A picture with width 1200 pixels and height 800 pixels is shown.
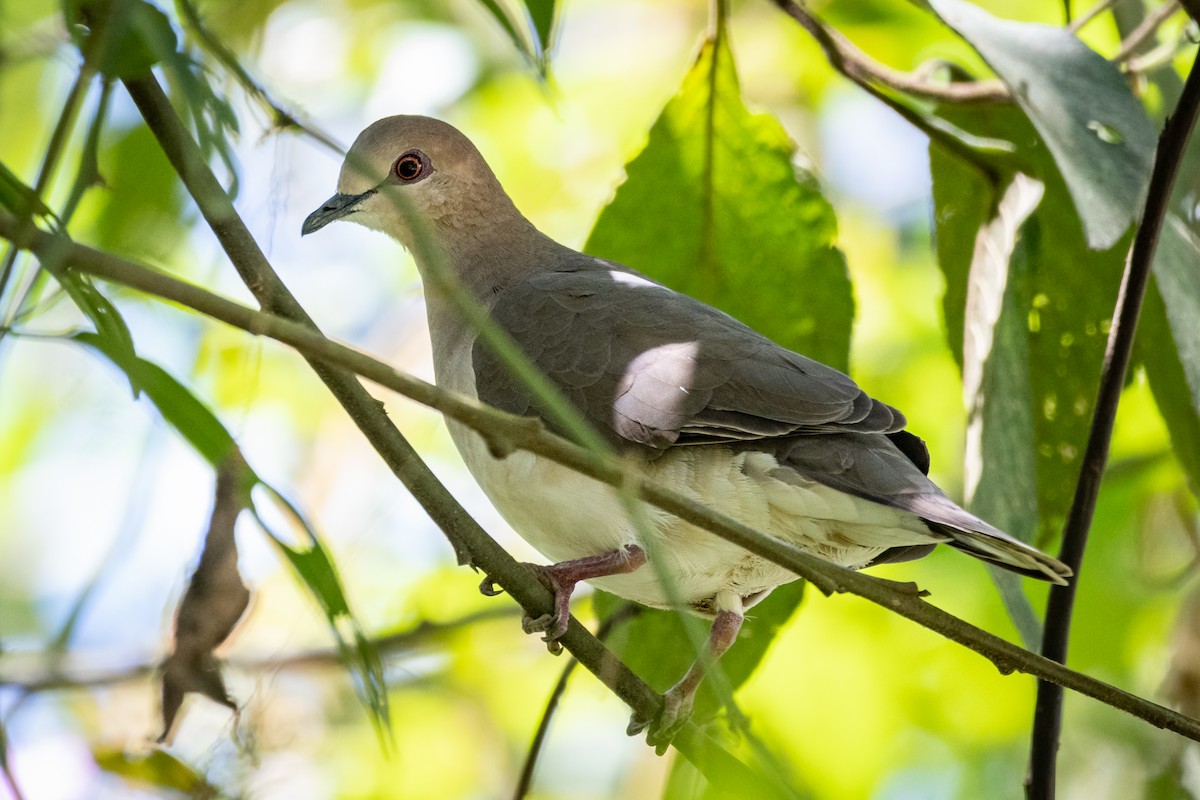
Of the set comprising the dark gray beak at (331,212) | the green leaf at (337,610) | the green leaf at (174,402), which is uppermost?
the dark gray beak at (331,212)

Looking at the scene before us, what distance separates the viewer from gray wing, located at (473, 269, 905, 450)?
2.71 m

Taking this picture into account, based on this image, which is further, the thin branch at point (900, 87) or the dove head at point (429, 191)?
the dove head at point (429, 191)

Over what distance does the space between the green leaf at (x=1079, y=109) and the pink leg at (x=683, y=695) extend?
3.62ft

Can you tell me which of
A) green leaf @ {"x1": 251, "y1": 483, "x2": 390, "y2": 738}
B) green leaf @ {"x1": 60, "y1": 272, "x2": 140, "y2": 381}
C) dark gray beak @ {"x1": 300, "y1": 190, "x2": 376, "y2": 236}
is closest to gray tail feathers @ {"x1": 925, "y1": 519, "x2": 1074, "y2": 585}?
green leaf @ {"x1": 251, "y1": 483, "x2": 390, "y2": 738}

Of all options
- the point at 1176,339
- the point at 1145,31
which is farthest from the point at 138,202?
the point at 1145,31

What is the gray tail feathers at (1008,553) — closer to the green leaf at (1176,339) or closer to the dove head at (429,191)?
the green leaf at (1176,339)

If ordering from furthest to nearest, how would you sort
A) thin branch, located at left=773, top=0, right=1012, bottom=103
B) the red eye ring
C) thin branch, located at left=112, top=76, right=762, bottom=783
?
the red eye ring → thin branch, located at left=773, top=0, right=1012, bottom=103 → thin branch, located at left=112, top=76, right=762, bottom=783

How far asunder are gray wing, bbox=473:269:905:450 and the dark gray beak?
55cm

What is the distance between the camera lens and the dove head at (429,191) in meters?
3.46

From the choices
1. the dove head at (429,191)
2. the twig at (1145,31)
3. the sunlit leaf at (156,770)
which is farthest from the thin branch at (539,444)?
the dove head at (429,191)

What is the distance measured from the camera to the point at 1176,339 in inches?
100

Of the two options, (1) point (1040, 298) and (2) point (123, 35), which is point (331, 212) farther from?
(2) point (123, 35)

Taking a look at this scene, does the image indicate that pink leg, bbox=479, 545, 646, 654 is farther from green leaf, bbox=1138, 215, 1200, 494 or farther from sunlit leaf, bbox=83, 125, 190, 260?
green leaf, bbox=1138, 215, 1200, 494

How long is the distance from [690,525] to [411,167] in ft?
4.67
